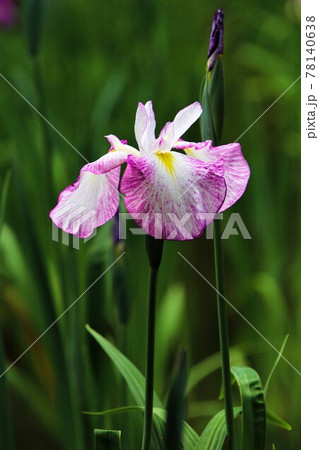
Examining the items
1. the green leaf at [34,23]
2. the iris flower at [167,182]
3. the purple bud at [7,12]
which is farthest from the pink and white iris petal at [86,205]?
the purple bud at [7,12]

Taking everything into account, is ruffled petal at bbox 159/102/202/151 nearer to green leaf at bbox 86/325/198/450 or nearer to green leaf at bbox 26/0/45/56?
green leaf at bbox 86/325/198/450

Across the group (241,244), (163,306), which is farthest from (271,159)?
(163,306)

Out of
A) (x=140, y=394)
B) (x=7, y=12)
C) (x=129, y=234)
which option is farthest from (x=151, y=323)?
(x=7, y=12)

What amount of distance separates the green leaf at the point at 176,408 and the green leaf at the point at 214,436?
3 cm

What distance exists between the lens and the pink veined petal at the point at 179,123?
1.31 feet

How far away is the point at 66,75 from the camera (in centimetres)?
100

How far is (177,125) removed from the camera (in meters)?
0.40

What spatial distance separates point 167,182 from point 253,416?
0.18 meters

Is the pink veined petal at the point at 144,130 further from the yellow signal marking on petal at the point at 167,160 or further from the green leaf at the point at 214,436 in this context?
the green leaf at the point at 214,436

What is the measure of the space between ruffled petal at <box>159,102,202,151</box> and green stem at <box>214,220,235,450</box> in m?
0.06

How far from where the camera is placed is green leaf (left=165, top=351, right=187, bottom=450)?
372 mm

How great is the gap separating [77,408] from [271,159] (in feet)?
1.74

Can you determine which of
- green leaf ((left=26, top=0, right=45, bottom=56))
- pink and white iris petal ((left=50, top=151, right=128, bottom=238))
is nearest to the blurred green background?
green leaf ((left=26, top=0, right=45, bottom=56))
